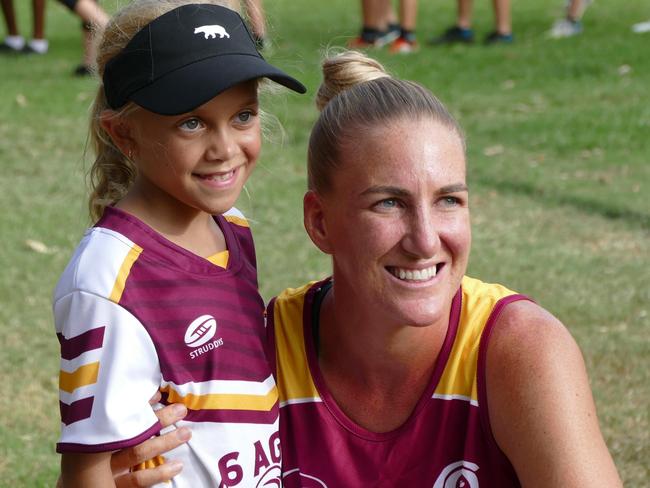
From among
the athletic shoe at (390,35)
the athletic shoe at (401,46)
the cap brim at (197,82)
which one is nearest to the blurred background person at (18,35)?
the athletic shoe at (390,35)

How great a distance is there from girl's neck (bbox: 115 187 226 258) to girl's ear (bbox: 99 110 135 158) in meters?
0.13

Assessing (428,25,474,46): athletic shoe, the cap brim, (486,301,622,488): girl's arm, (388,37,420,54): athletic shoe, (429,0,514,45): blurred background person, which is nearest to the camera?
(486,301,622,488): girl's arm

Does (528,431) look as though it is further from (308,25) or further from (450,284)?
(308,25)

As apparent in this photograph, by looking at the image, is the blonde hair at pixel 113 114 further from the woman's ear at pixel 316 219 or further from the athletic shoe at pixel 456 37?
the athletic shoe at pixel 456 37

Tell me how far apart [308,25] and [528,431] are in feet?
40.8

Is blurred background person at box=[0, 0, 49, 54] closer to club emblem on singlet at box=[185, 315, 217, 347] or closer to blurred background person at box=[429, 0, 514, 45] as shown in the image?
blurred background person at box=[429, 0, 514, 45]

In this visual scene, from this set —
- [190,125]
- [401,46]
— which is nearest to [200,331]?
[190,125]

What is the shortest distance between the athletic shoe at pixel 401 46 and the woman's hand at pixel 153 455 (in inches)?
369

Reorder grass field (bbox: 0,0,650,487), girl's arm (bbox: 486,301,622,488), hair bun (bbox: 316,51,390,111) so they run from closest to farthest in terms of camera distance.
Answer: girl's arm (bbox: 486,301,622,488)
hair bun (bbox: 316,51,390,111)
grass field (bbox: 0,0,650,487)

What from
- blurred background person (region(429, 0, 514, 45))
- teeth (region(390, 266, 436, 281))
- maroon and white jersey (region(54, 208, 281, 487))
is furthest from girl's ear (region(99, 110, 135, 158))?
blurred background person (region(429, 0, 514, 45))

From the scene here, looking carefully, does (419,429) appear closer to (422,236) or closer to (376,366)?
(376,366)

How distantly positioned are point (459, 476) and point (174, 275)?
31.7 inches

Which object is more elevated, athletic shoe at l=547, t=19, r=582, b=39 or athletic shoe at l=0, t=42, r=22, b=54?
athletic shoe at l=547, t=19, r=582, b=39

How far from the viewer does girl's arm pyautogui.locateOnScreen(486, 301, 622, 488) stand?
2.60 metres
